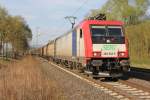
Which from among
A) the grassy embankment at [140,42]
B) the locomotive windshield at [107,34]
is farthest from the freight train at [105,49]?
the grassy embankment at [140,42]

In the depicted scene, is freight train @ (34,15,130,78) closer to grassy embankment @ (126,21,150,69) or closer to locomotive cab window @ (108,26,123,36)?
locomotive cab window @ (108,26,123,36)

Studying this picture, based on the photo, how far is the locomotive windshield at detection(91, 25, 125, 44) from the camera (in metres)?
21.2

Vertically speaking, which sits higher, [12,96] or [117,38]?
[117,38]

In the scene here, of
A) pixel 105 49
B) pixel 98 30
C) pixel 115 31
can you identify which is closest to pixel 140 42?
pixel 115 31

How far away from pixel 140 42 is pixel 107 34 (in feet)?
96.3

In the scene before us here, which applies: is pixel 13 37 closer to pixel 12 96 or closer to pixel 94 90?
pixel 94 90

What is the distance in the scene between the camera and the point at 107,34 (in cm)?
2145

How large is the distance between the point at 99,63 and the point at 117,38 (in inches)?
72.5

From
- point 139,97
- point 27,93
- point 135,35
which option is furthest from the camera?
point 135,35

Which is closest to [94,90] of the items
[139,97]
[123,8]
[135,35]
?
[139,97]

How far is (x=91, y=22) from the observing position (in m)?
21.8

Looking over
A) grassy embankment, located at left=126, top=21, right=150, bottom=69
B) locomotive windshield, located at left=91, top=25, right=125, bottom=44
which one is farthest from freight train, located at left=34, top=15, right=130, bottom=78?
grassy embankment, located at left=126, top=21, right=150, bottom=69

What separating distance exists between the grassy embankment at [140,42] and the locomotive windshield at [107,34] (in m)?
25.8

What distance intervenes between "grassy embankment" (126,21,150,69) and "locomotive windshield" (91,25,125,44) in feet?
84.5
